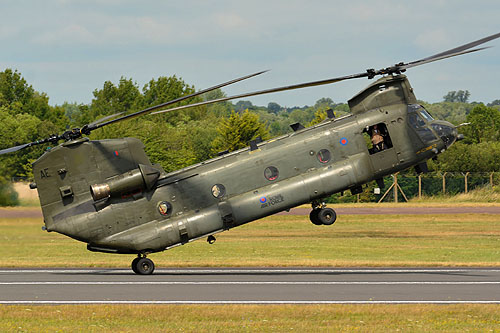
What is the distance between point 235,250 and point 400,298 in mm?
20674

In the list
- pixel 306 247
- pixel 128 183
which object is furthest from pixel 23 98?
pixel 128 183

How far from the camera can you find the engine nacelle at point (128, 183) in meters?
27.9

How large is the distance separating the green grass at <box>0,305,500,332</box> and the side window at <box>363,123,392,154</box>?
7941 mm

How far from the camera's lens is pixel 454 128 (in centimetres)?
2933

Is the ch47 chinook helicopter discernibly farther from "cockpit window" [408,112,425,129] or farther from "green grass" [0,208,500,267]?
"green grass" [0,208,500,267]

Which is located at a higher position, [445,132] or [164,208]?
[164,208]

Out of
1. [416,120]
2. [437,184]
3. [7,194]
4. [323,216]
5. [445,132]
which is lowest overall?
[437,184]

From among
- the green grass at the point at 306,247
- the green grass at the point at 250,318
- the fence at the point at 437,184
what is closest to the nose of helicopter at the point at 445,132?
the green grass at the point at 250,318

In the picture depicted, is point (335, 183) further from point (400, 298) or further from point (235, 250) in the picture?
point (235, 250)

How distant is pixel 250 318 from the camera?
21.2 meters

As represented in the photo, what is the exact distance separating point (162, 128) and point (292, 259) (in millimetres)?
55834

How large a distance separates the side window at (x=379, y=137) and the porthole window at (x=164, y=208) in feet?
26.9

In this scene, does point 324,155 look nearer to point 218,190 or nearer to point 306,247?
point 218,190

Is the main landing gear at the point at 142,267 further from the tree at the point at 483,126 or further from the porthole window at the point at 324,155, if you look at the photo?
the tree at the point at 483,126
